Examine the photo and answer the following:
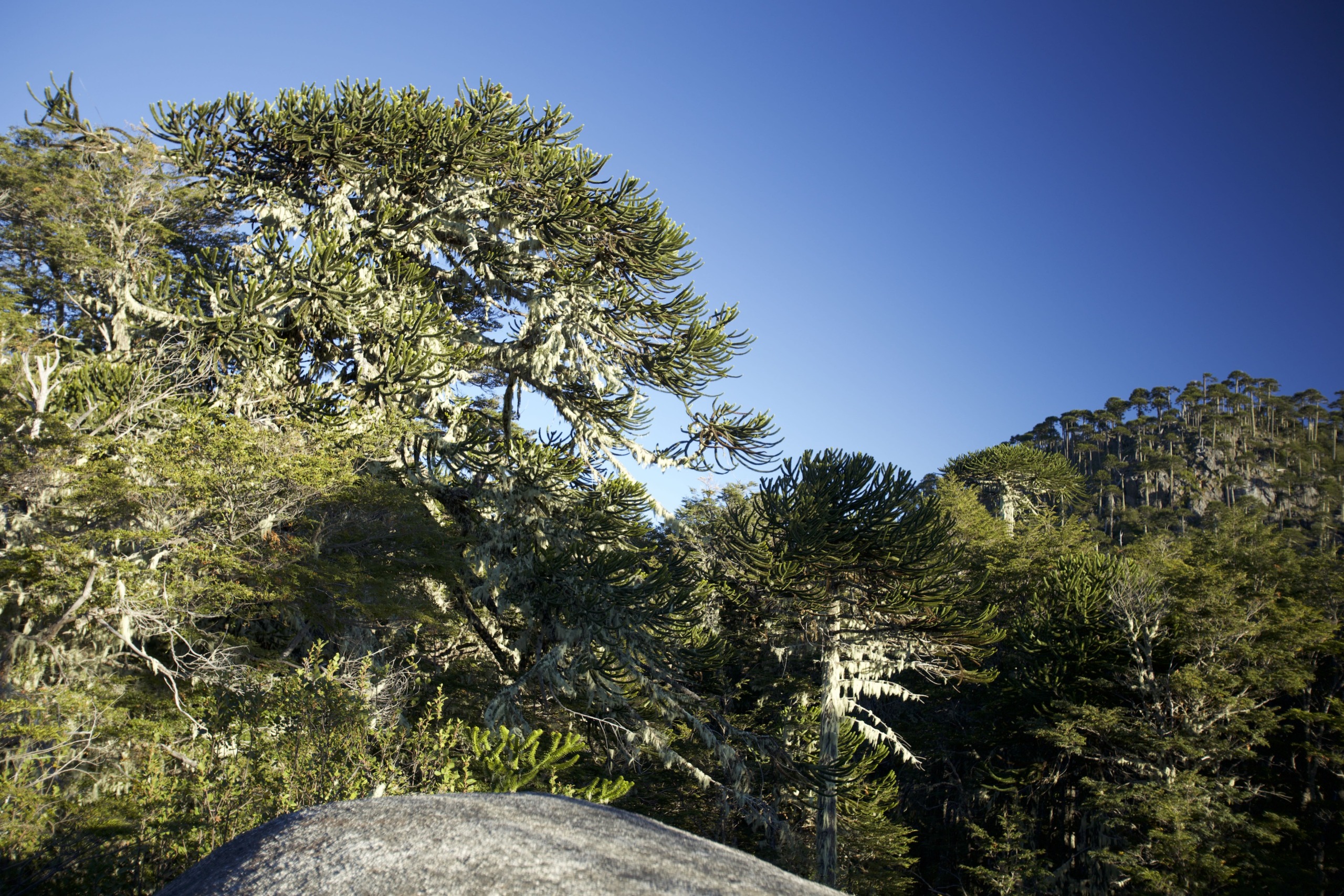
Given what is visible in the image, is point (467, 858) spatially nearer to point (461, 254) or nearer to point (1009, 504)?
point (461, 254)

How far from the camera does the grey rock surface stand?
8.82 feet

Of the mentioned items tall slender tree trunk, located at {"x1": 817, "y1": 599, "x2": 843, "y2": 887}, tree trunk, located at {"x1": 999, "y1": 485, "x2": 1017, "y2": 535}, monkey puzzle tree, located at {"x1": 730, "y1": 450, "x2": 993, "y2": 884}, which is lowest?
tall slender tree trunk, located at {"x1": 817, "y1": 599, "x2": 843, "y2": 887}

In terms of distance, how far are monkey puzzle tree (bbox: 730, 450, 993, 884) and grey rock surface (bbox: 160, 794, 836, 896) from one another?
1223cm

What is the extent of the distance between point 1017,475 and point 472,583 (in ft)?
89.6

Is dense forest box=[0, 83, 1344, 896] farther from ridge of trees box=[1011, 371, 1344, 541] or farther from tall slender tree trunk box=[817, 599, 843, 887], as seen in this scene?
ridge of trees box=[1011, 371, 1344, 541]

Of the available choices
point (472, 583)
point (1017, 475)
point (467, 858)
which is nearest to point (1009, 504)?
point (1017, 475)

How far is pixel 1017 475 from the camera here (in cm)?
3459

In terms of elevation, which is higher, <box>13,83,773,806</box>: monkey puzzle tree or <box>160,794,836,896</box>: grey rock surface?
<box>13,83,773,806</box>: monkey puzzle tree

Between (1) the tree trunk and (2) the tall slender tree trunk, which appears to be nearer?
(2) the tall slender tree trunk

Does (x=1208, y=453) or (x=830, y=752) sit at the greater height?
(x=1208, y=453)

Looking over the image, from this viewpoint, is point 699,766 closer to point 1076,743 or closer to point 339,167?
point 1076,743

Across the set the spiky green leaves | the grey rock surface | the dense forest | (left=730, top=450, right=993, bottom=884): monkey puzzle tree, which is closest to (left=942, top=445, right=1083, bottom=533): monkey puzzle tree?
the dense forest

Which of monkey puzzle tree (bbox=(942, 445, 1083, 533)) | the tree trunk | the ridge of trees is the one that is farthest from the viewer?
the ridge of trees

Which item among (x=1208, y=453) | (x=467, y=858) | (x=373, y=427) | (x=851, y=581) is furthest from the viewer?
(x=1208, y=453)
